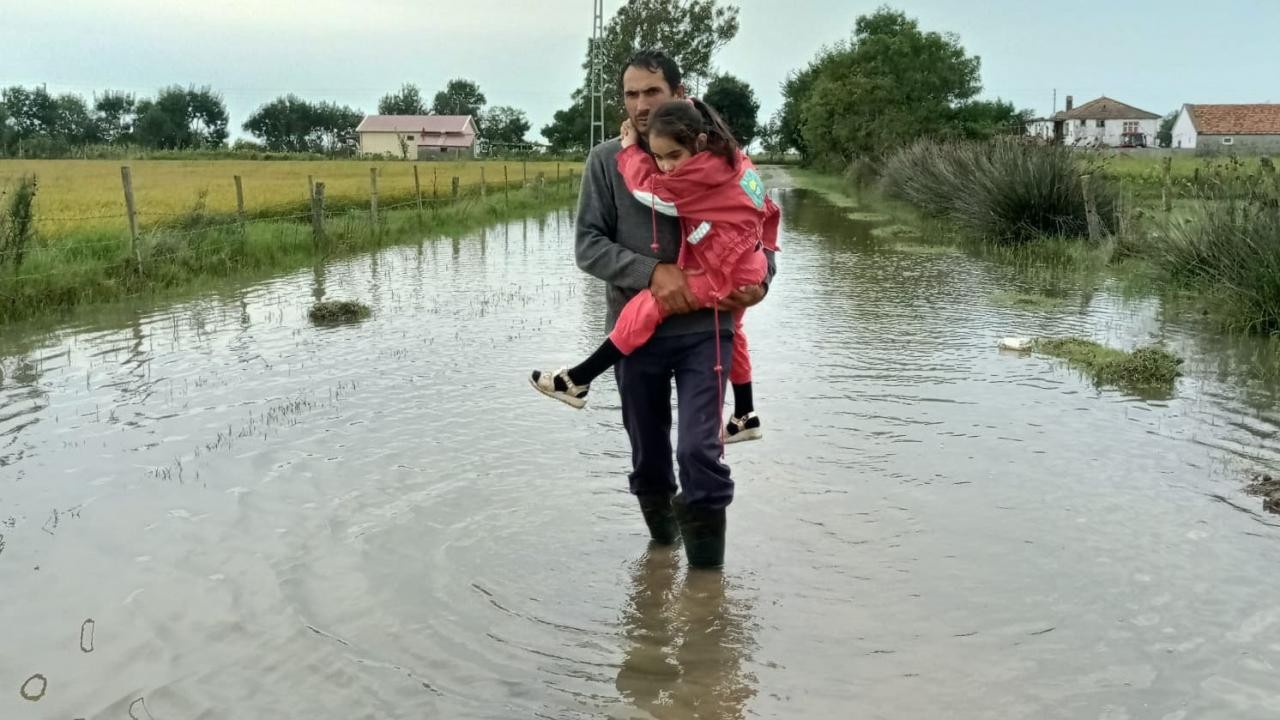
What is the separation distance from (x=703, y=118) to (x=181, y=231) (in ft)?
40.9

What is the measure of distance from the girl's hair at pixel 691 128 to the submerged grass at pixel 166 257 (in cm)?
897

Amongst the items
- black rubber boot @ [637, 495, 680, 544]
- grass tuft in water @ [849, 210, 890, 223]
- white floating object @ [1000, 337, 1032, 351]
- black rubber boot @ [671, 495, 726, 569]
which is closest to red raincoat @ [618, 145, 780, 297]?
black rubber boot @ [671, 495, 726, 569]

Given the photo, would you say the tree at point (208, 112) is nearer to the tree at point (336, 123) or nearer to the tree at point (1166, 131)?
the tree at point (336, 123)

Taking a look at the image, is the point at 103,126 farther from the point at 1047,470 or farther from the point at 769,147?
the point at 1047,470

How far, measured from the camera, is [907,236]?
20219 mm

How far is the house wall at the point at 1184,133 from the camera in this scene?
84.8 metres

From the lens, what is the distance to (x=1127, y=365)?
25.2 ft

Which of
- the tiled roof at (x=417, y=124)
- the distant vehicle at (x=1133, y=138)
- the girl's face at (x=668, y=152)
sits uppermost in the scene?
the tiled roof at (x=417, y=124)

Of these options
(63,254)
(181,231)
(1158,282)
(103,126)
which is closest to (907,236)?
(1158,282)

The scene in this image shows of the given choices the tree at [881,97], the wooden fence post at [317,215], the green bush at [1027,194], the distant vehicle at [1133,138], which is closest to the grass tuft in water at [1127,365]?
the green bush at [1027,194]

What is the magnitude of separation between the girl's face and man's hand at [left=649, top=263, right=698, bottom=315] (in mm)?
331

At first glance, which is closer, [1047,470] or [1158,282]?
[1047,470]

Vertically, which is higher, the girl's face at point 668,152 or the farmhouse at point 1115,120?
the farmhouse at point 1115,120

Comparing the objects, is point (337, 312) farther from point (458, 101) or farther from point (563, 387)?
point (458, 101)
